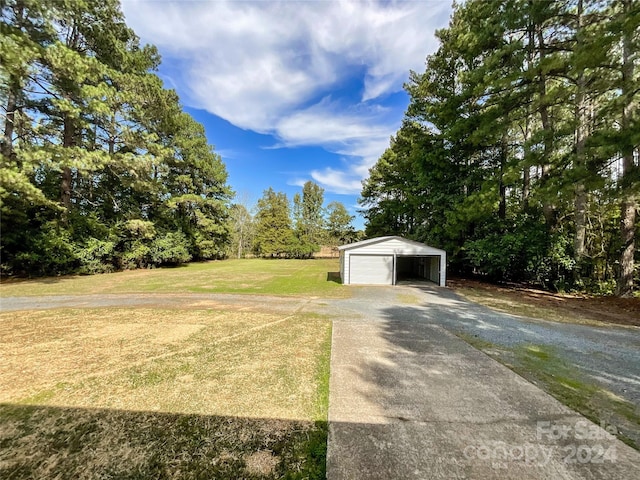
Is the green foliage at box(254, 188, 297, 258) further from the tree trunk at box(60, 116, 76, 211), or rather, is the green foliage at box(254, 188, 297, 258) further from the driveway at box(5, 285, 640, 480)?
the driveway at box(5, 285, 640, 480)

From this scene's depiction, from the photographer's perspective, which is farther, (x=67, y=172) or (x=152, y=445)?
→ (x=67, y=172)

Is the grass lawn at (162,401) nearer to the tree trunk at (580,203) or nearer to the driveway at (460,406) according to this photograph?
the driveway at (460,406)

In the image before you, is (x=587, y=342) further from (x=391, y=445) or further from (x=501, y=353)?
(x=391, y=445)

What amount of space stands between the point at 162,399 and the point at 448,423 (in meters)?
3.42

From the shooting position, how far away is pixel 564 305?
902cm

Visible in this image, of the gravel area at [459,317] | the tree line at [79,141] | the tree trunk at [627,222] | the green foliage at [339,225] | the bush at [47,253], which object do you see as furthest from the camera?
the green foliage at [339,225]

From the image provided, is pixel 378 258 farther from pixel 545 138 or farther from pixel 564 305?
pixel 545 138

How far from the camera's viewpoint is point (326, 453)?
2.39 m

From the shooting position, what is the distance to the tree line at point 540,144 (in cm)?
810

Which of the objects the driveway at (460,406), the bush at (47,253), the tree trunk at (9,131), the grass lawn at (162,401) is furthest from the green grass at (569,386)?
the tree trunk at (9,131)

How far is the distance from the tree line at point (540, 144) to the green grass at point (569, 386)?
6207 mm

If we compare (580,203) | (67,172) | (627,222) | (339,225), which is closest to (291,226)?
(339,225)

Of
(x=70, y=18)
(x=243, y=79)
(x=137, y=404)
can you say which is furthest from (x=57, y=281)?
(x=137, y=404)

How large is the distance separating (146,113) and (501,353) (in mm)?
19332
